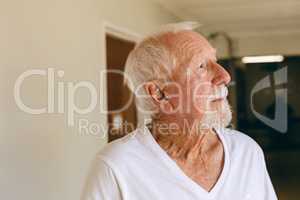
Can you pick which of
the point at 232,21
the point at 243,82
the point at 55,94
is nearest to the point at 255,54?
the point at 243,82

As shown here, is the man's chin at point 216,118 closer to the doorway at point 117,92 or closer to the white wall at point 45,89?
the white wall at point 45,89

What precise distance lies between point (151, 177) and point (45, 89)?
80 cm

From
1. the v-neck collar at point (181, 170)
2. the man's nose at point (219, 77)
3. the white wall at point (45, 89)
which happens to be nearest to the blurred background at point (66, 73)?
the white wall at point (45, 89)

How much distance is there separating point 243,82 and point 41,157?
350 centimetres

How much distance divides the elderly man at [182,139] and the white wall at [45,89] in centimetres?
52

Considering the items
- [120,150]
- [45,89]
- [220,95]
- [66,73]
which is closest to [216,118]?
[220,95]

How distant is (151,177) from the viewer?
1.14m

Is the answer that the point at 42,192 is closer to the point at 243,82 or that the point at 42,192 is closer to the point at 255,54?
the point at 243,82

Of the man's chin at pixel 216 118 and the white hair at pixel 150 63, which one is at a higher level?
the white hair at pixel 150 63

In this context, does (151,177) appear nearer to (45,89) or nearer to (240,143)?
(240,143)

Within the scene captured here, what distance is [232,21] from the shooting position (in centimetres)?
441

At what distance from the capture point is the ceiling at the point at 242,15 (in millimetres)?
3545

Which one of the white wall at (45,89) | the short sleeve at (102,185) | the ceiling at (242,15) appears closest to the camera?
the short sleeve at (102,185)

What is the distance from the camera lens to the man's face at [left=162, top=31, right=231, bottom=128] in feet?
4.06
